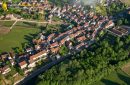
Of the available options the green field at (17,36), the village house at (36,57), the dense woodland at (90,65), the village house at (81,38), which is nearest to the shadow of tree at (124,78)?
the dense woodland at (90,65)

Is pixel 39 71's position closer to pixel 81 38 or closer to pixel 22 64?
pixel 22 64

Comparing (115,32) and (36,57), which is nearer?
(36,57)

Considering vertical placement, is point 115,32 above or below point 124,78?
above

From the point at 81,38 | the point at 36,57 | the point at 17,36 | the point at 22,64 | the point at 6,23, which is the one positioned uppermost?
the point at 6,23

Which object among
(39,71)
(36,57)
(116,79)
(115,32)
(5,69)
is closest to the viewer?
(116,79)

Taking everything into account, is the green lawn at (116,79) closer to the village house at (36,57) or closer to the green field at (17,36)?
the village house at (36,57)

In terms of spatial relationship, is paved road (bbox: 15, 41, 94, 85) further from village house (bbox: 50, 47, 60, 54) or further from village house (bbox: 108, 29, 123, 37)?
village house (bbox: 108, 29, 123, 37)

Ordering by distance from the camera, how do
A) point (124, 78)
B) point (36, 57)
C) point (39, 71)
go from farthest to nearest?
point (36, 57), point (39, 71), point (124, 78)

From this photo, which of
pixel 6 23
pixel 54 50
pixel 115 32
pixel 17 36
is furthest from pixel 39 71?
pixel 115 32

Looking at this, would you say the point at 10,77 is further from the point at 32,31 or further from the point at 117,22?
the point at 117,22
